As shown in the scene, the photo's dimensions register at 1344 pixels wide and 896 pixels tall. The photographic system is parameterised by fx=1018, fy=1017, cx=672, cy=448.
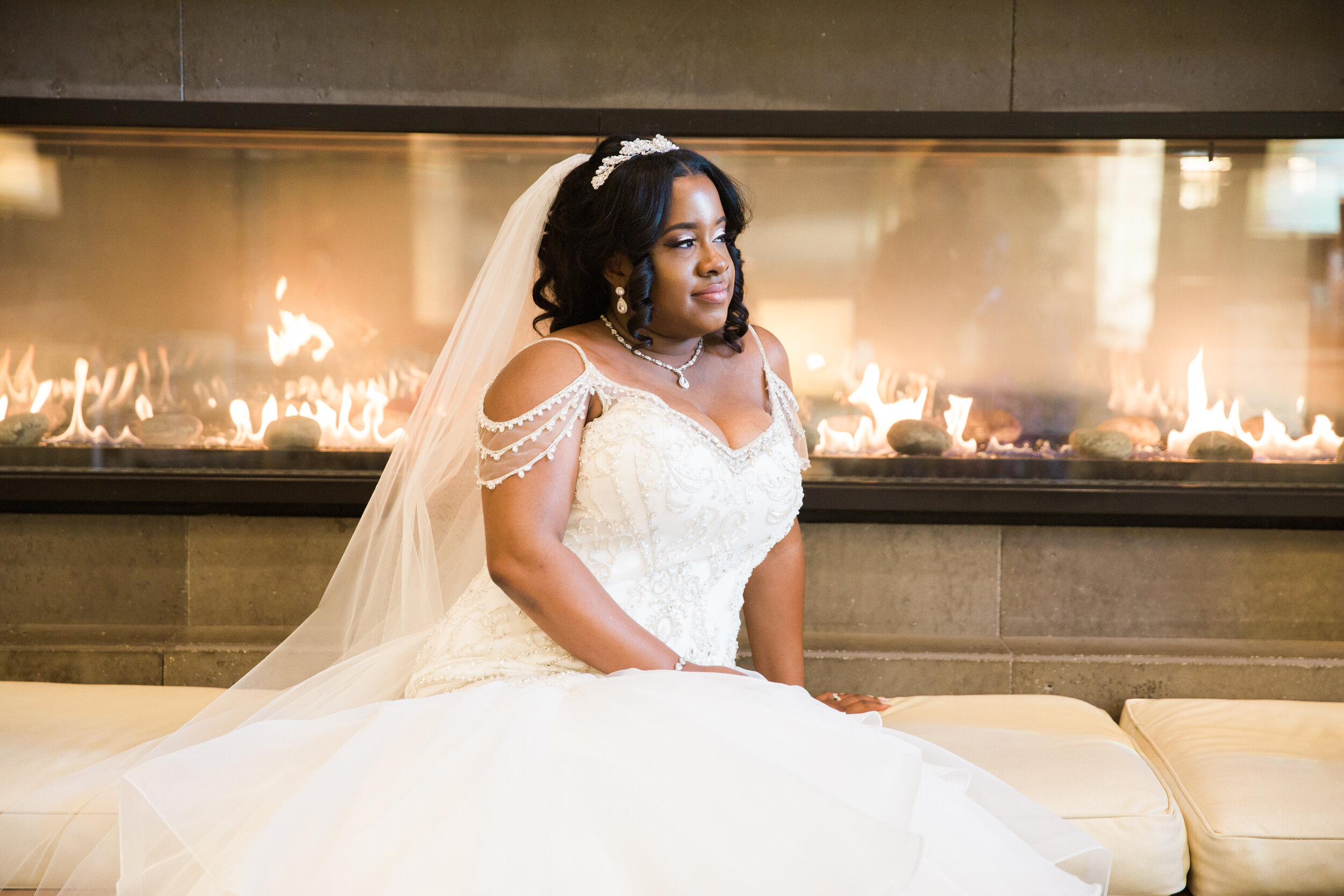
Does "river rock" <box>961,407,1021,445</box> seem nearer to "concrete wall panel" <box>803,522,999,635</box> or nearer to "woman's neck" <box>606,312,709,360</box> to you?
"concrete wall panel" <box>803,522,999,635</box>

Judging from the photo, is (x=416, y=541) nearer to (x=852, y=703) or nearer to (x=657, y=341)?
(x=657, y=341)

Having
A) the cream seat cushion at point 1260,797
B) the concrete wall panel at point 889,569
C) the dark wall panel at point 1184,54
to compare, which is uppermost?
the dark wall panel at point 1184,54

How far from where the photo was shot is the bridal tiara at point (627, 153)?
5.75 ft

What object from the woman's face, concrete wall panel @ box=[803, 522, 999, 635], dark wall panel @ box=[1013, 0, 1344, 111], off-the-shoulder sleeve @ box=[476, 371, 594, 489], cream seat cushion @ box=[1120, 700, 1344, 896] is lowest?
cream seat cushion @ box=[1120, 700, 1344, 896]

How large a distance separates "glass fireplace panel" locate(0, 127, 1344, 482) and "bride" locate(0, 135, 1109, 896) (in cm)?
116

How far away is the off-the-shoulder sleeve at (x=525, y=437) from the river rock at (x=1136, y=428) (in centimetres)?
207

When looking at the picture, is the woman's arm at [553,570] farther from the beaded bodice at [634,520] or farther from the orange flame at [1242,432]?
the orange flame at [1242,432]

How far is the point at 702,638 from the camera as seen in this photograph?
1729mm

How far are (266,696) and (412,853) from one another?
0.82m

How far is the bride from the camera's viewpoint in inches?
44.9

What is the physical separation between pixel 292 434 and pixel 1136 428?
2570 mm

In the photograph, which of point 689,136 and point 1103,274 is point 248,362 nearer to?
point 689,136

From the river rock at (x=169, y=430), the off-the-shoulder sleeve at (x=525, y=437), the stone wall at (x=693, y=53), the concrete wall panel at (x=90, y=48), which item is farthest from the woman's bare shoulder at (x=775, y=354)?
the concrete wall panel at (x=90, y=48)

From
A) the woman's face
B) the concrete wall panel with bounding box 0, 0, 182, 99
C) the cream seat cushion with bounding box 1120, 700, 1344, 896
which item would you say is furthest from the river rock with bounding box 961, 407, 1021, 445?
the concrete wall panel with bounding box 0, 0, 182, 99
